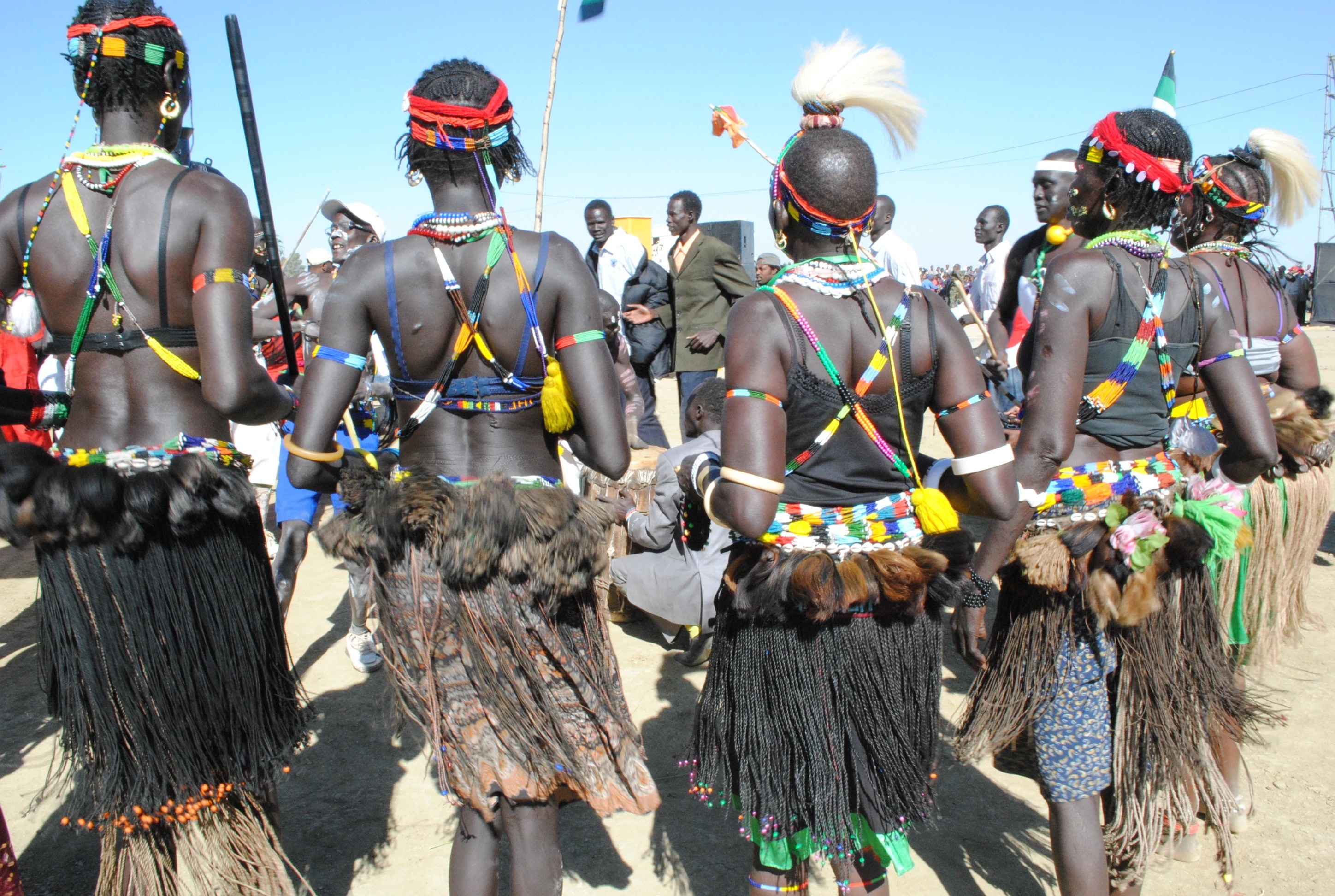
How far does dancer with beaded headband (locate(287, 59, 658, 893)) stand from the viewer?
6.95 feet

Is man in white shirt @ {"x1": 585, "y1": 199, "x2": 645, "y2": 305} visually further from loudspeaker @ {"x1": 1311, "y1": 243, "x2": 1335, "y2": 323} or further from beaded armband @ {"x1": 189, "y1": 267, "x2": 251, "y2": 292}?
loudspeaker @ {"x1": 1311, "y1": 243, "x2": 1335, "y2": 323}

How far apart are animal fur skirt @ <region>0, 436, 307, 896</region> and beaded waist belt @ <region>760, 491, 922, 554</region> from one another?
1.41 metres

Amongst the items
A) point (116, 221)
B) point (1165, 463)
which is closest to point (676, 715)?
point (1165, 463)

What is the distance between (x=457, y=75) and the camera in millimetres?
2193

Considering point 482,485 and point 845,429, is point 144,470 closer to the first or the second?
point 482,485

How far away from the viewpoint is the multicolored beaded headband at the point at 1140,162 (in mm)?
2336

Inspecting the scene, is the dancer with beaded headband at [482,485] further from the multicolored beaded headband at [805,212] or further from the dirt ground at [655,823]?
the multicolored beaded headband at [805,212]

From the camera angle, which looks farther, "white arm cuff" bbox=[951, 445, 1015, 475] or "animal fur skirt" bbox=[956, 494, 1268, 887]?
"animal fur skirt" bbox=[956, 494, 1268, 887]

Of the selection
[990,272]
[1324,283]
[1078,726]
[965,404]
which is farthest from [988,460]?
[1324,283]

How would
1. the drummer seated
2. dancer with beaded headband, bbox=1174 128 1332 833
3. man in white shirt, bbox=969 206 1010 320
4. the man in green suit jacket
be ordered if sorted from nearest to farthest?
dancer with beaded headband, bbox=1174 128 1332 833 → the drummer seated → man in white shirt, bbox=969 206 1010 320 → the man in green suit jacket

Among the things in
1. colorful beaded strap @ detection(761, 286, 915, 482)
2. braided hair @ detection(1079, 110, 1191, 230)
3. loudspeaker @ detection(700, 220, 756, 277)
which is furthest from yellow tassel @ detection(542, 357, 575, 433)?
loudspeaker @ detection(700, 220, 756, 277)

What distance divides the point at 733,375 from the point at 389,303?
865 millimetres

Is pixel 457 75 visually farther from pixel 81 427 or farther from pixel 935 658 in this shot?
pixel 935 658

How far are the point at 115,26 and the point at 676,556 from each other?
289cm
